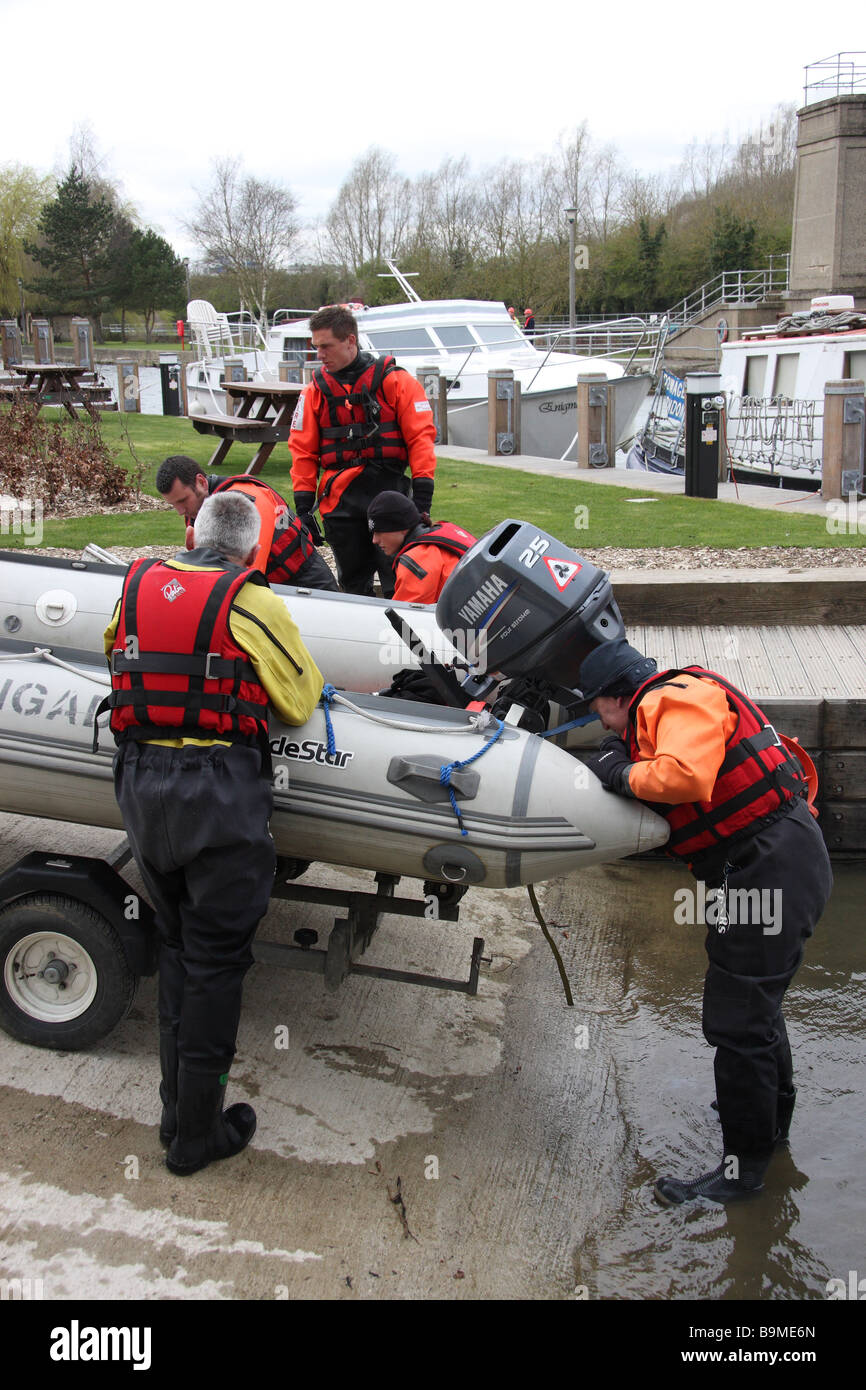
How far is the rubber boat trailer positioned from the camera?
11.1 ft

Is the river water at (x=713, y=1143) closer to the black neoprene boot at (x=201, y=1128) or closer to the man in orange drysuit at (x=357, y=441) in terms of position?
the black neoprene boot at (x=201, y=1128)

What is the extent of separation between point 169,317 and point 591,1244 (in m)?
53.0

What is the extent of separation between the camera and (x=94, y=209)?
45.5 m

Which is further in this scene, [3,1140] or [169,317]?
[169,317]

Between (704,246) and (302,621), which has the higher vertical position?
(704,246)

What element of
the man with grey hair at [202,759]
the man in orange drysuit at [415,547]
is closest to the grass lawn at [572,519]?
the man in orange drysuit at [415,547]

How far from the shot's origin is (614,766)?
3043 millimetres

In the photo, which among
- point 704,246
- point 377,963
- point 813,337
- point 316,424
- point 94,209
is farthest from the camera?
point 94,209

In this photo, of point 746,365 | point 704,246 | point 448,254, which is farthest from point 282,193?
point 746,365

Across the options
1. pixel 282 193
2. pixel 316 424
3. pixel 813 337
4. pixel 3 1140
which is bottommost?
pixel 3 1140

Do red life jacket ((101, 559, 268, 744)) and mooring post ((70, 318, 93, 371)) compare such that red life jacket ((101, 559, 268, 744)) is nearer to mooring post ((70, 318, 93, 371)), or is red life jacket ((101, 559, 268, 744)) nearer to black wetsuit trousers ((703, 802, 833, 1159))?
black wetsuit trousers ((703, 802, 833, 1159))

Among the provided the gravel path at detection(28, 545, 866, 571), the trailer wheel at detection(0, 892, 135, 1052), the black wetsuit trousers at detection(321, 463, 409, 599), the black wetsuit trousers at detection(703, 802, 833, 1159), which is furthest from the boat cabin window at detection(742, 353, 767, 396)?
the trailer wheel at detection(0, 892, 135, 1052)

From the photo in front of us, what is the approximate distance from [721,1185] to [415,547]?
103 inches
